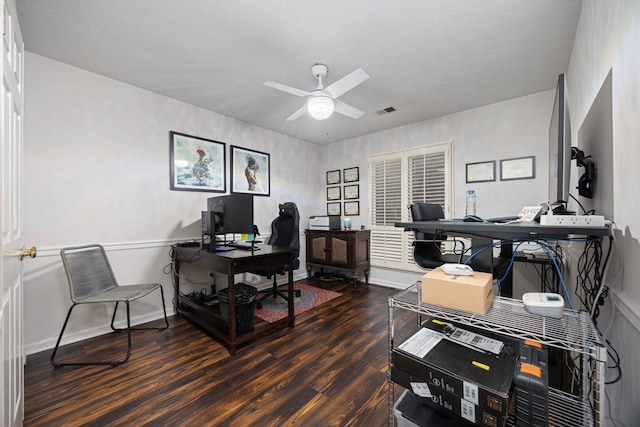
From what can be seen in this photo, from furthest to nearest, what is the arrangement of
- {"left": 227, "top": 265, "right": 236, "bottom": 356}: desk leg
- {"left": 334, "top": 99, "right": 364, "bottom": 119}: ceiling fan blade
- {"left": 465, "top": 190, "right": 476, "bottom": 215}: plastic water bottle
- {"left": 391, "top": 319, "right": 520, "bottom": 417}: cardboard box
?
{"left": 465, "top": 190, "right": 476, "bottom": 215}: plastic water bottle, {"left": 334, "top": 99, "right": 364, "bottom": 119}: ceiling fan blade, {"left": 227, "top": 265, "right": 236, "bottom": 356}: desk leg, {"left": 391, "top": 319, "right": 520, "bottom": 417}: cardboard box

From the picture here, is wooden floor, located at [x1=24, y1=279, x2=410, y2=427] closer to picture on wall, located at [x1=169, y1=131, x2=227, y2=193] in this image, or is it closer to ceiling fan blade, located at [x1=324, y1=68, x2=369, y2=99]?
picture on wall, located at [x1=169, y1=131, x2=227, y2=193]

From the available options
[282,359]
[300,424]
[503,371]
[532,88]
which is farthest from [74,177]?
[532,88]

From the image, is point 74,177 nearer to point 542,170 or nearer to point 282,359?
point 282,359

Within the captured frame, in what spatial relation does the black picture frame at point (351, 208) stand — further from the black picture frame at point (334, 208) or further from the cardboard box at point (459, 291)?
the cardboard box at point (459, 291)

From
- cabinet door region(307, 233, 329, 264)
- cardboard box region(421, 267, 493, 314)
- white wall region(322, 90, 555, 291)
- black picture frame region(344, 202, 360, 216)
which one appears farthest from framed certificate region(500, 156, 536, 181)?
cardboard box region(421, 267, 493, 314)

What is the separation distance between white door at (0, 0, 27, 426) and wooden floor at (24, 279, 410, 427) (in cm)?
42

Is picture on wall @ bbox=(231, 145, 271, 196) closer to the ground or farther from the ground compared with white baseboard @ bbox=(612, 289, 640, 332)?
farther from the ground

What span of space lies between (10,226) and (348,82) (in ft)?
6.92

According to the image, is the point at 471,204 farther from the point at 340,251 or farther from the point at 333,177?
the point at 333,177

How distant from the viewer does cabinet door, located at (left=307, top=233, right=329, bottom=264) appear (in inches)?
167

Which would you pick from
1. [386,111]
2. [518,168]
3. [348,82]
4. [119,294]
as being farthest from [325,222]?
[119,294]

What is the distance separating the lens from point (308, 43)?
2.01 metres

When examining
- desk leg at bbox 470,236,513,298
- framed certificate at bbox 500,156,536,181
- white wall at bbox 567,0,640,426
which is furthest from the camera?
framed certificate at bbox 500,156,536,181

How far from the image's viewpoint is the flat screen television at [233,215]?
243 cm
